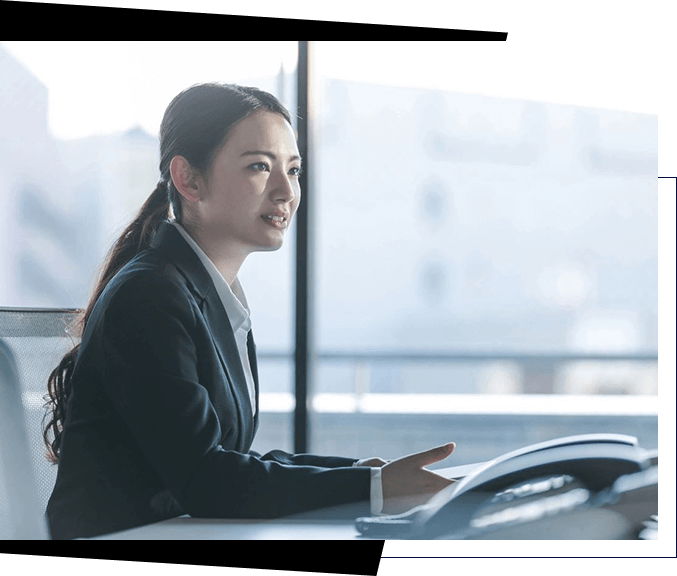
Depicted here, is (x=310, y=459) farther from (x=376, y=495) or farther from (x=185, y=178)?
(x=185, y=178)

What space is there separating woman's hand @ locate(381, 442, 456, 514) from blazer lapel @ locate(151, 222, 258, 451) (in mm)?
291

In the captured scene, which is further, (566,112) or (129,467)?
(566,112)

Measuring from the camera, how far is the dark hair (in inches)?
42.0

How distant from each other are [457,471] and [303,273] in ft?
2.28

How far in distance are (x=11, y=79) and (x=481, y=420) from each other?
14.6ft

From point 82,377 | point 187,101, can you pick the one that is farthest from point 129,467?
point 187,101

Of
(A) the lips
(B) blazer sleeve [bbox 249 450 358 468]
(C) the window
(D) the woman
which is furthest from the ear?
(C) the window

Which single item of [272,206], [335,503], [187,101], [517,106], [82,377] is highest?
→ [517,106]

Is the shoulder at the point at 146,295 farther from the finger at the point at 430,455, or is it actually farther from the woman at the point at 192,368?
the finger at the point at 430,455

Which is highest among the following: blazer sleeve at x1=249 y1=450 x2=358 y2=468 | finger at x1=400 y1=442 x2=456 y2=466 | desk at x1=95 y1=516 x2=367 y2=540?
finger at x1=400 y1=442 x2=456 y2=466

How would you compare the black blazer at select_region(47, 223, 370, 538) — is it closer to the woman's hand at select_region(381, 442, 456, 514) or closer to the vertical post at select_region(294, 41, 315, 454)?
the woman's hand at select_region(381, 442, 456, 514)

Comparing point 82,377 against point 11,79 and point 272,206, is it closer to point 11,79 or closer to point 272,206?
point 272,206

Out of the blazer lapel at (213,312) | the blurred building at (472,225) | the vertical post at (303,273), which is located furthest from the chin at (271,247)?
the blurred building at (472,225)

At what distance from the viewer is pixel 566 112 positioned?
11.2 metres
